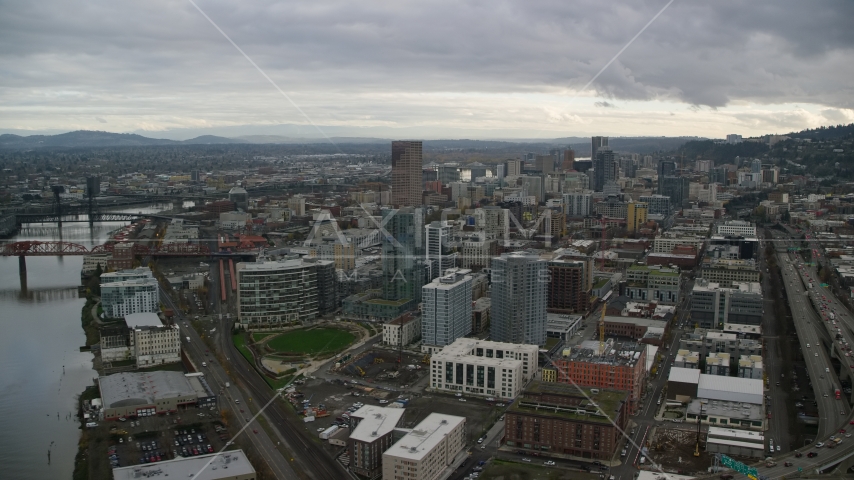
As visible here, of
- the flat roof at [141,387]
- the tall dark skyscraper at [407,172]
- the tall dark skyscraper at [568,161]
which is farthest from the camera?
the tall dark skyscraper at [568,161]

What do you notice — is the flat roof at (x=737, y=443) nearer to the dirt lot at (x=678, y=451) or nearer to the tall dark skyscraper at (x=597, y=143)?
the dirt lot at (x=678, y=451)

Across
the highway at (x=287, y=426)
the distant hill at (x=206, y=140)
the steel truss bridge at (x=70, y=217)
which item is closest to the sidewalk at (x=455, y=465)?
the highway at (x=287, y=426)

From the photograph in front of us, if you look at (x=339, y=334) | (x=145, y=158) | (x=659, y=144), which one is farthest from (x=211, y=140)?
(x=339, y=334)

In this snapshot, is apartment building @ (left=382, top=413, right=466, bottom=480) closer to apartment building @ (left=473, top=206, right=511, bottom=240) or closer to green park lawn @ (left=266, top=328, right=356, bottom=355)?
green park lawn @ (left=266, top=328, right=356, bottom=355)

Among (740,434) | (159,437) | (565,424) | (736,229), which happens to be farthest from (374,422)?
(736,229)

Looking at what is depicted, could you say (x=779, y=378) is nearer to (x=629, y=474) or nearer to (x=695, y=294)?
(x=695, y=294)

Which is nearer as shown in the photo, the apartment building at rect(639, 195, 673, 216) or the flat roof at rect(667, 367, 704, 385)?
the flat roof at rect(667, 367, 704, 385)

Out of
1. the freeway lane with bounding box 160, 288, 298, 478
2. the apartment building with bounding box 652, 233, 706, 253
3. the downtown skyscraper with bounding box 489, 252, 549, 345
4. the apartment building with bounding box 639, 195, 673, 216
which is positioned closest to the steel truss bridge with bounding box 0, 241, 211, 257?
the freeway lane with bounding box 160, 288, 298, 478

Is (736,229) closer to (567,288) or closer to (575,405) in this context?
(567,288)
